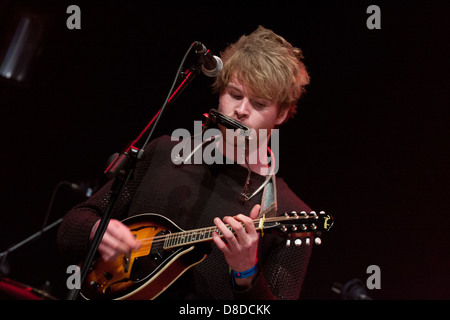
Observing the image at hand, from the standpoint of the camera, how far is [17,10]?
3955mm

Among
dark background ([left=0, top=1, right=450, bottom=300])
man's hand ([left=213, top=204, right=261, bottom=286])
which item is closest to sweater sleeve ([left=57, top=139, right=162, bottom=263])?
man's hand ([left=213, top=204, right=261, bottom=286])

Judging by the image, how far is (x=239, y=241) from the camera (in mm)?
1763

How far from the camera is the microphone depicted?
1674 mm

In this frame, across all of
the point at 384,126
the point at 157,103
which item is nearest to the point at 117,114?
the point at 157,103

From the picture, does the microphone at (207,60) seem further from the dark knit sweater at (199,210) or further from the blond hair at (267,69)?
the dark knit sweater at (199,210)

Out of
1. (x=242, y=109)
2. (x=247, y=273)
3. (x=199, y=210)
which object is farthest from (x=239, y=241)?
(x=242, y=109)

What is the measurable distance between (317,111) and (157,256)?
2.12 metres

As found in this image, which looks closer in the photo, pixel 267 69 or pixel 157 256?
pixel 157 256

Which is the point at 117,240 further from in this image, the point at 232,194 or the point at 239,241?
the point at 232,194

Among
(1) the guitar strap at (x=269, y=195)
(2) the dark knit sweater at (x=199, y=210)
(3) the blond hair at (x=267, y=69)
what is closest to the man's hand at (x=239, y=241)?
(2) the dark knit sweater at (x=199, y=210)

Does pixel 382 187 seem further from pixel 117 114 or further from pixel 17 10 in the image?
pixel 17 10

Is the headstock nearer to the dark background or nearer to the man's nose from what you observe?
the man's nose

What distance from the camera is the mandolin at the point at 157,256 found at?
1803 millimetres

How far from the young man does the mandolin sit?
84mm
